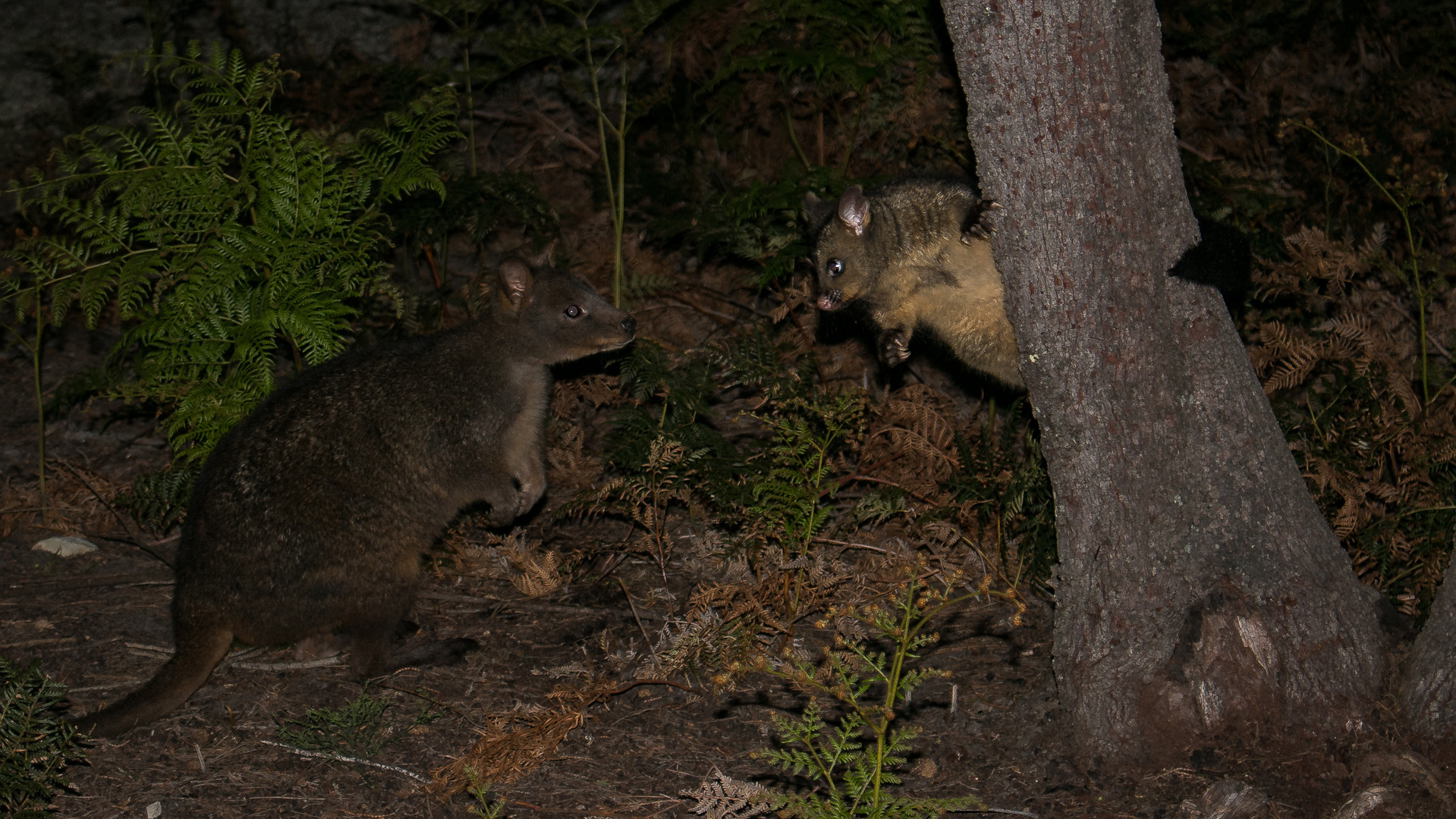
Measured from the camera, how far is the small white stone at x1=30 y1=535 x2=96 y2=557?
6363mm

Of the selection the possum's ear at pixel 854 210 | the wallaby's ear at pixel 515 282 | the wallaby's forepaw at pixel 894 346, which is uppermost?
the possum's ear at pixel 854 210

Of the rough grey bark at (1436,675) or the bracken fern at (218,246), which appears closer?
the rough grey bark at (1436,675)

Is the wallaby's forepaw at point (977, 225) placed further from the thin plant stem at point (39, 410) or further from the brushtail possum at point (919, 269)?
the thin plant stem at point (39, 410)

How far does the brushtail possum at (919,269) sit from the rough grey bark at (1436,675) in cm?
172

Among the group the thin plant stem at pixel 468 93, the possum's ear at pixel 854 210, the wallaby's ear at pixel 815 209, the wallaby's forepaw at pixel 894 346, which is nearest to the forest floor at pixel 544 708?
the wallaby's forepaw at pixel 894 346

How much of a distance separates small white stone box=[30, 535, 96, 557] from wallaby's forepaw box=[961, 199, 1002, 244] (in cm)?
502

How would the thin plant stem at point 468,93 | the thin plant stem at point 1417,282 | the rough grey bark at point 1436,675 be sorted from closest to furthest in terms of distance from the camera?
1. the rough grey bark at point 1436,675
2. the thin plant stem at point 1417,282
3. the thin plant stem at point 468,93

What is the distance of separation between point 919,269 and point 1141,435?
163cm

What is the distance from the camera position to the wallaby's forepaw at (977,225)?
13.9ft

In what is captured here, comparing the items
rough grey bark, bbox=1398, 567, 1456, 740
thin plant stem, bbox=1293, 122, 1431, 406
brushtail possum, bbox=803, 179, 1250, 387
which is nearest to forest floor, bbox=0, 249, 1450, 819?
rough grey bark, bbox=1398, 567, 1456, 740

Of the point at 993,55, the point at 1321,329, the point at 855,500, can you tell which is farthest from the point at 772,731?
the point at 1321,329

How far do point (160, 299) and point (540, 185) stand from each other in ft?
10.1

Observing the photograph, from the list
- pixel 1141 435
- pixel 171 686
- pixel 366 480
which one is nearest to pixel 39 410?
pixel 366 480

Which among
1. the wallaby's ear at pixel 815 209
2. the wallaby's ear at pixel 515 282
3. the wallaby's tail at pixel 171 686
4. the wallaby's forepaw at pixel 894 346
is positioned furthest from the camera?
the wallaby's ear at pixel 515 282
